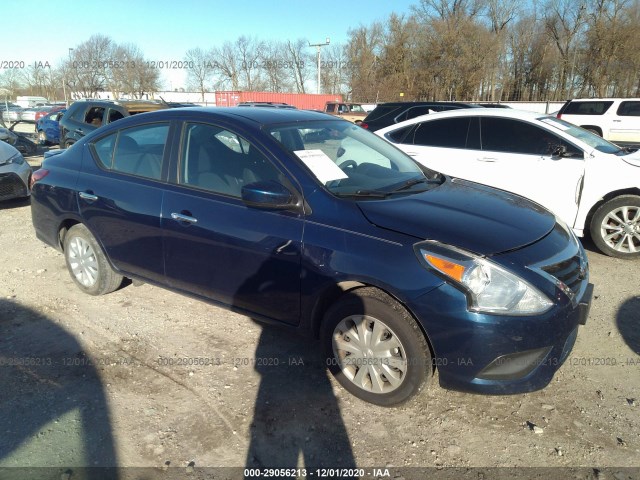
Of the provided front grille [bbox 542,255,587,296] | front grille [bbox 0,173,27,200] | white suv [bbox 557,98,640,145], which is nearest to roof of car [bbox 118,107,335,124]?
front grille [bbox 542,255,587,296]

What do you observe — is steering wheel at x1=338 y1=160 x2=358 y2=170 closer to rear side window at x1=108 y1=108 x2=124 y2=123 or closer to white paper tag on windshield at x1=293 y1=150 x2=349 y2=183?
white paper tag on windshield at x1=293 y1=150 x2=349 y2=183

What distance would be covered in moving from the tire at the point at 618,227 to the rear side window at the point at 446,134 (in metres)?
1.65

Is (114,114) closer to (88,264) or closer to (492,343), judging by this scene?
(88,264)

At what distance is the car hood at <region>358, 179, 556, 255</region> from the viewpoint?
2.51 m

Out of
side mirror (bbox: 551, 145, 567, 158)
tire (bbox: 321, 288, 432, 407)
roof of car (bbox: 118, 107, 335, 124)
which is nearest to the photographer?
tire (bbox: 321, 288, 432, 407)

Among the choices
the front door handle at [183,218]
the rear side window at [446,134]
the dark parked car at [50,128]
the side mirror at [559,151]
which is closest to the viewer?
the front door handle at [183,218]

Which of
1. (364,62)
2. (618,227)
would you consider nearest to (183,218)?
(618,227)

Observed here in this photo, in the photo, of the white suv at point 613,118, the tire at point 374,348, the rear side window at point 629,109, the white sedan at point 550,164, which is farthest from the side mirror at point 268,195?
the rear side window at point 629,109

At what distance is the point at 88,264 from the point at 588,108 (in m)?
17.5

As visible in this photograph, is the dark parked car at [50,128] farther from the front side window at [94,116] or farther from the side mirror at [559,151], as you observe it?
the side mirror at [559,151]

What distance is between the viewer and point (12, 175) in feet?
23.5

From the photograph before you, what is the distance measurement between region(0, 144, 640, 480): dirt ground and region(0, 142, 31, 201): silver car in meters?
4.23

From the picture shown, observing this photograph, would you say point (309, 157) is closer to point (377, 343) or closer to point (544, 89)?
point (377, 343)

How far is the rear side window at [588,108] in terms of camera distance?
15992 millimetres
